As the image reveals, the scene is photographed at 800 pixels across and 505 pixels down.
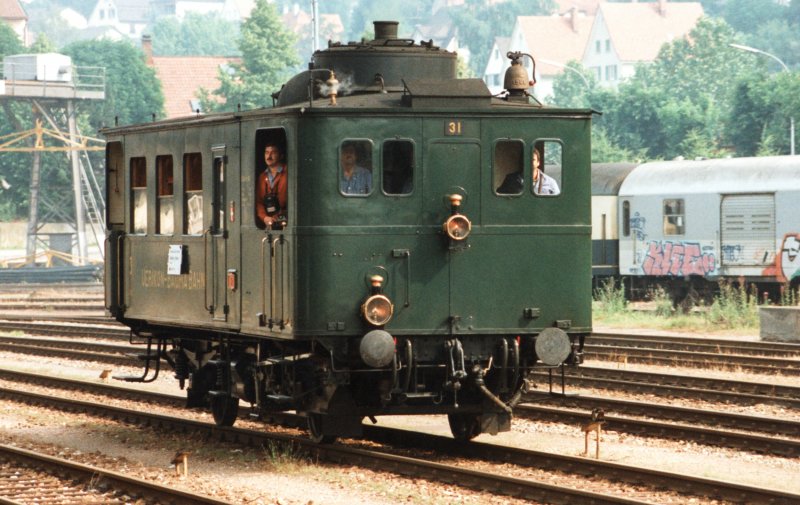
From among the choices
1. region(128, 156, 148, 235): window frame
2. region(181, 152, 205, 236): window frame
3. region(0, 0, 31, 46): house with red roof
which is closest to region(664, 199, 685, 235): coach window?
region(128, 156, 148, 235): window frame

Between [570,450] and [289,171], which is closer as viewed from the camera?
[289,171]

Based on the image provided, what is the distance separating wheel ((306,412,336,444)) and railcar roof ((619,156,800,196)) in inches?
767

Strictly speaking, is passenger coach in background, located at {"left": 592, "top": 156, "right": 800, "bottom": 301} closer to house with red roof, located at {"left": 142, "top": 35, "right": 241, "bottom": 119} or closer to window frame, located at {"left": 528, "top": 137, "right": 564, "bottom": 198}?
window frame, located at {"left": 528, "top": 137, "right": 564, "bottom": 198}

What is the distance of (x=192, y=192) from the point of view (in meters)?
14.5

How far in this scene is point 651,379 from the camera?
19.9m

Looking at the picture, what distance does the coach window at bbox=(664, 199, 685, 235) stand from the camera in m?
33.7

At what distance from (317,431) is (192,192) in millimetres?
2595

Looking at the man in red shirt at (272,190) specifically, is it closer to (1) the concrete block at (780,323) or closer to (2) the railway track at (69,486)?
(2) the railway track at (69,486)

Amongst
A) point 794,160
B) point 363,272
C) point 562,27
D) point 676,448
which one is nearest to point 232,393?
point 363,272

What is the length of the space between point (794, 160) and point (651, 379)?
514 inches

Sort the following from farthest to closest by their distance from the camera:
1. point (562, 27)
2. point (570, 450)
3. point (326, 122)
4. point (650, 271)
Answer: point (562, 27) → point (650, 271) → point (570, 450) → point (326, 122)

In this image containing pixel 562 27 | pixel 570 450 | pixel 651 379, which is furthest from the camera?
pixel 562 27

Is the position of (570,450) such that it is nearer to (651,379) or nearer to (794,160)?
(651,379)

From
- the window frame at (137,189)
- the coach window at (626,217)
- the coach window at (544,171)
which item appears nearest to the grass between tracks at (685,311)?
the coach window at (626,217)
